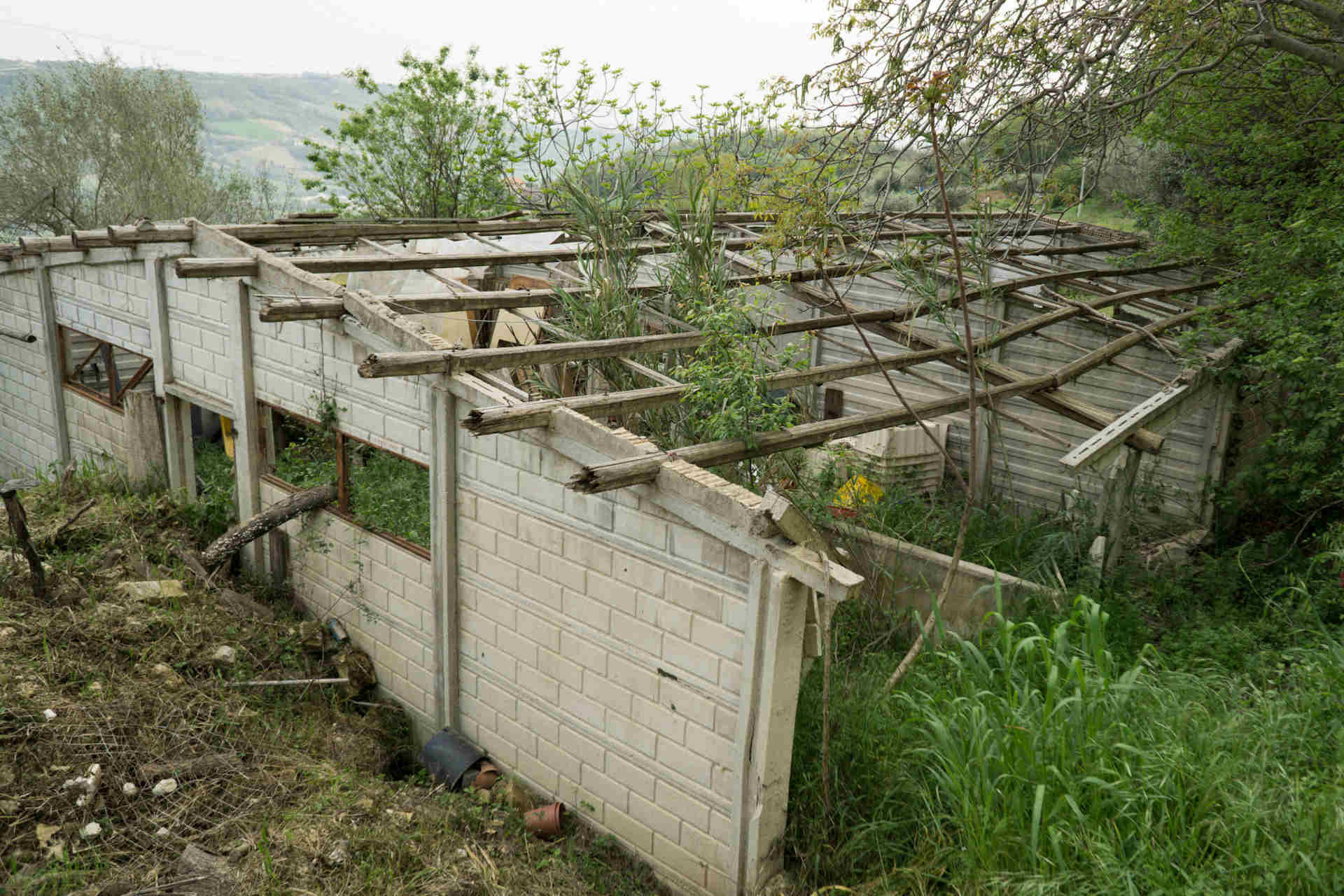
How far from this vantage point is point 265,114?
9662cm

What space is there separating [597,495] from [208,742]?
3.06 m

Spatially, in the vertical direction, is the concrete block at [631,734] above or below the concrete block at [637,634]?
below

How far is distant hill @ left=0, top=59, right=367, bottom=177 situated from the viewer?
8075cm

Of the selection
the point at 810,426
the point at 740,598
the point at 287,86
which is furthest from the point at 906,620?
the point at 287,86

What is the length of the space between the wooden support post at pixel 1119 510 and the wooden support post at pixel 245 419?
7088 millimetres

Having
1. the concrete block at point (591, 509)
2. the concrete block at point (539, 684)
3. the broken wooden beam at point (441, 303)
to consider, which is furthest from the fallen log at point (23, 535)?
the concrete block at point (591, 509)

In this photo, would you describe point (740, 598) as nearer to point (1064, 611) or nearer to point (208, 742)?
point (1064, 611)

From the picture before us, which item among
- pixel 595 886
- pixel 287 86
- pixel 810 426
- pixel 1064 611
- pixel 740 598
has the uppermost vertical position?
pixel 287 86

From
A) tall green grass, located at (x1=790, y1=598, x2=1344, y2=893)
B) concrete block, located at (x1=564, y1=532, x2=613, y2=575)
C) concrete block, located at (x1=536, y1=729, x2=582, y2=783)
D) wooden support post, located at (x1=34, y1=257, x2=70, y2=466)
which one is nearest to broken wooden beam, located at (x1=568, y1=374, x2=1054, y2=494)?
concrete block, located at (x1=564, y1=532, x2=613, y2=575)

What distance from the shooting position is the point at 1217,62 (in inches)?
267

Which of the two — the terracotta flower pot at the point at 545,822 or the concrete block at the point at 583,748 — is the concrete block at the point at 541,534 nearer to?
the concrete block at the point at 583,748

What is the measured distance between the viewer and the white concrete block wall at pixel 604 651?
5.22 meters

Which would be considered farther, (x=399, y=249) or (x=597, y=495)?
(x=399, y=249)

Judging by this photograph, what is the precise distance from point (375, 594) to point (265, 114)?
103 metres
